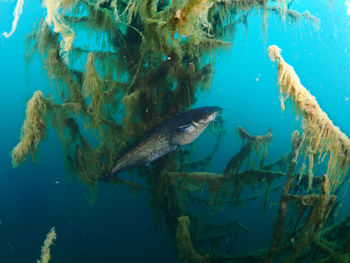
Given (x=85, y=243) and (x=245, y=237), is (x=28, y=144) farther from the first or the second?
(x=245, y=237)

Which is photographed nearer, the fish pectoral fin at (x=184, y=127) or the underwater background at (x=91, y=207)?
the fish pectoral fin at (x=184, y=127)

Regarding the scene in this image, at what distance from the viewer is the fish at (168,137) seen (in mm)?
3105

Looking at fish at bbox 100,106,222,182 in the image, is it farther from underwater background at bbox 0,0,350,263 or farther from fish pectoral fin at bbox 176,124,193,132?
underwater background at bbox 0,0,350,263

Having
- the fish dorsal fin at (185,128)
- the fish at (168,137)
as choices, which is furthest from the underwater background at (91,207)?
the fish dorsal fin at (185,128)

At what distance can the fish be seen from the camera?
3.11m

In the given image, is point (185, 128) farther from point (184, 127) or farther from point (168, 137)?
point (168, 137)

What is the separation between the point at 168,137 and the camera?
3264mm

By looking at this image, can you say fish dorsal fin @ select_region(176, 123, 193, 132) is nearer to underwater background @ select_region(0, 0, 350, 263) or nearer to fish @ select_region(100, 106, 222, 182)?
fish @ select_region(100, 106, 222, 182)

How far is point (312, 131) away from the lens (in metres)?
1.84

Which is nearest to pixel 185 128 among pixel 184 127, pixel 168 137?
pixel 184 127

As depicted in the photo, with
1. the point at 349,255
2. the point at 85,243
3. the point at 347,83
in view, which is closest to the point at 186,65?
the point at 349,255

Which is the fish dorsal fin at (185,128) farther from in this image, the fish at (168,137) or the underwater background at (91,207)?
the underwater background at (91,207)

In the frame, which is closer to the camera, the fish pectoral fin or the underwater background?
the fish pectoral fin

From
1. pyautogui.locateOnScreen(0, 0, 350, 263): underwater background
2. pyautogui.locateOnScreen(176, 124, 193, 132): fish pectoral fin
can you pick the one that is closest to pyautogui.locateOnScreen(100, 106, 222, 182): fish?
pyautogui.locateOnScreen(176, 124, 193, 132): fish pectoral fin
